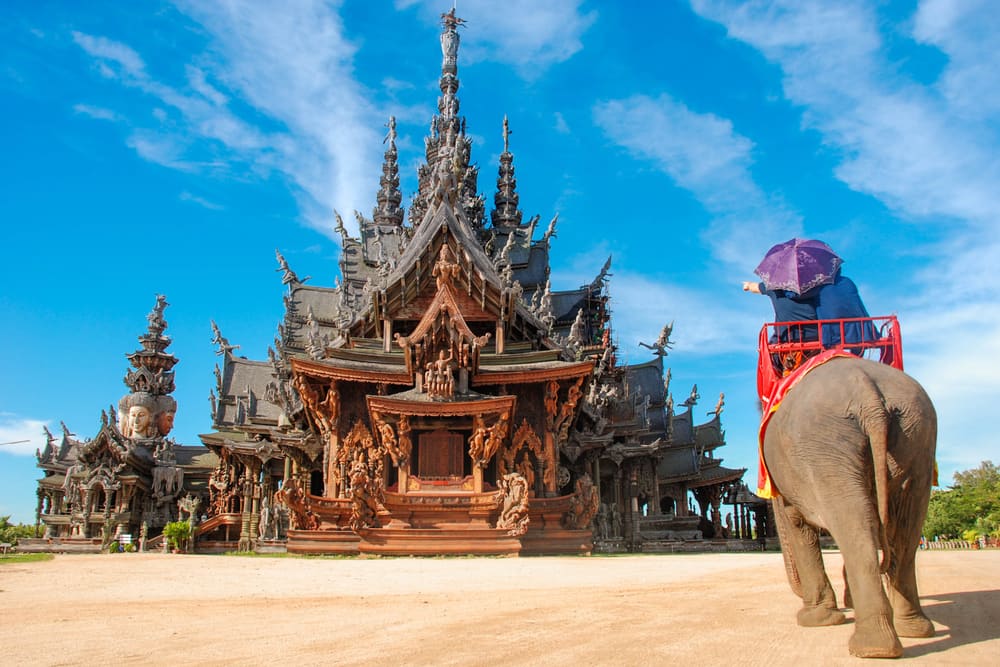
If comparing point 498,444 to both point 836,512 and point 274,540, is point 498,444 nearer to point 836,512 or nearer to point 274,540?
point 274,540

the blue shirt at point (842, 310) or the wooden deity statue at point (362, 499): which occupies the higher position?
the blue shirt at point (842, 310)

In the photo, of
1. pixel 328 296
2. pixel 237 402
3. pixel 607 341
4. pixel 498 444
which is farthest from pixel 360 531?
pixel 328 296

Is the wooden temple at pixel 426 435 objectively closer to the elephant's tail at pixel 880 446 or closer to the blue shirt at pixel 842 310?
the blue shirt at pixel 842 310

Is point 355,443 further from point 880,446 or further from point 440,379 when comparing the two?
point 880,446

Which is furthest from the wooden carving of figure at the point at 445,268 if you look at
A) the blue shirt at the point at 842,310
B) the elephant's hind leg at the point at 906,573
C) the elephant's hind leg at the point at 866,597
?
the elephant's hind leg at the point at 866,597

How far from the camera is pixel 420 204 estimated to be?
3916cm

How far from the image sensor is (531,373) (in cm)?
1852

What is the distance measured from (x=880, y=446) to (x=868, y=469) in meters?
0.16

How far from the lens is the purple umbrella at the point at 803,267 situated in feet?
17.1

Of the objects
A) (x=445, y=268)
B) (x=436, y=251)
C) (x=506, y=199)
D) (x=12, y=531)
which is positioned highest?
(x=506, y=199)

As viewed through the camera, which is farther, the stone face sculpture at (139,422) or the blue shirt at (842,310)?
the stone face sculpture at (139,422)

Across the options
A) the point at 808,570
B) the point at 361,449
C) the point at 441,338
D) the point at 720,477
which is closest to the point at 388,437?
the point at 361,449

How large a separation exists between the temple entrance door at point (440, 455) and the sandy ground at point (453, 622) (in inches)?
325

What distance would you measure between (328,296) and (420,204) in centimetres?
766
